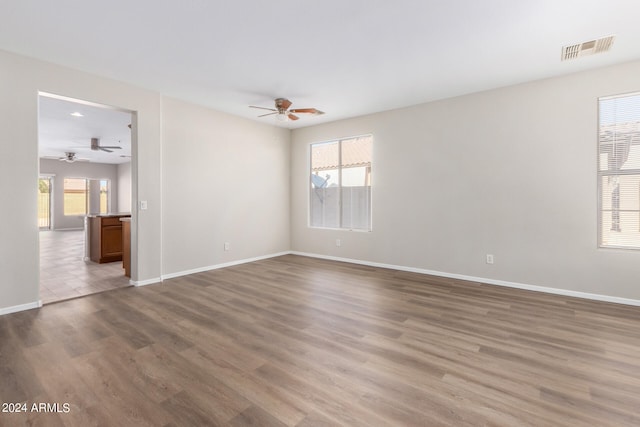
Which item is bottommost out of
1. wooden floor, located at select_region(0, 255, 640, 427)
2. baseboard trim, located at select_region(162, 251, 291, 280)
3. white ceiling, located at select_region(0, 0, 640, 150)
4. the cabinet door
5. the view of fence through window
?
wooden floor, located at select_region(0, 255, 640, 427)

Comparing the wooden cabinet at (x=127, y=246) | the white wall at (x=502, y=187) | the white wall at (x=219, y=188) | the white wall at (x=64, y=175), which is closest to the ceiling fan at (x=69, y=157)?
the white wall at (x=64, y=175)

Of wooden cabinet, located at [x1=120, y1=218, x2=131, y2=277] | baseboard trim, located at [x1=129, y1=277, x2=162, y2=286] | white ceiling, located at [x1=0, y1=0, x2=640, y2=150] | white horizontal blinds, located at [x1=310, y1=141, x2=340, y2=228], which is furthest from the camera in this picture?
white horizontal blinds, located at [x1=310, y1=141, x2=340, y2=228]

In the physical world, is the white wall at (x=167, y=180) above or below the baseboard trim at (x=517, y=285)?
above

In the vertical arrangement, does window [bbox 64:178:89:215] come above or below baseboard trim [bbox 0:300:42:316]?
above

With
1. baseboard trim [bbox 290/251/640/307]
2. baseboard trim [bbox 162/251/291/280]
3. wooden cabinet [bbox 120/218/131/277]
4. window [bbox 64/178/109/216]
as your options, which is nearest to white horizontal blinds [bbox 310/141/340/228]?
baseboard trim [bbox 290/251/640/307]

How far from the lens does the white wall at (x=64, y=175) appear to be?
10992 mm

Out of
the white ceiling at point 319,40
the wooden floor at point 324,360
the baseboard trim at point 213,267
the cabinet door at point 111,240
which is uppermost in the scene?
the white ceiling at point 319,40

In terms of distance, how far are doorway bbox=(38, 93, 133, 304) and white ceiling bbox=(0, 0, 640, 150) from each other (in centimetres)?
96

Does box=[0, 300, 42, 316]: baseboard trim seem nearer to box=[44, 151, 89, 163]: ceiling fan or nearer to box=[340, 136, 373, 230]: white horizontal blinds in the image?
box=[340, 136, 373, 230]: white horizontal blinds

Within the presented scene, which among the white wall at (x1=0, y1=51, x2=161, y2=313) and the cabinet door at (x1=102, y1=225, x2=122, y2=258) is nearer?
the white wall at (x1=0, y1=51, x2=161, y2=313)

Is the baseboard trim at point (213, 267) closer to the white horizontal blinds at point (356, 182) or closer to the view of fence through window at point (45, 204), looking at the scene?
the white horizontal blinds at point (356, 182)

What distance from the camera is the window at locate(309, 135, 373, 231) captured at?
573 centimetres

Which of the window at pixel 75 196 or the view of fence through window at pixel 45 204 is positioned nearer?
the view of fence through window at pixel 45 204

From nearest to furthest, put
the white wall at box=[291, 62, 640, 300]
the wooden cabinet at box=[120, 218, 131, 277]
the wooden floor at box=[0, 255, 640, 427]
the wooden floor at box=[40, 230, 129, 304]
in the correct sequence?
the wooden floor at box=[0, 255, 640, 427]
the white wall at box=[291, 62, 640, 300]
the wooden floor at box=[40, 230, 129, 304]
the wooden cabinet at box=[120, 218, 131, 277]
